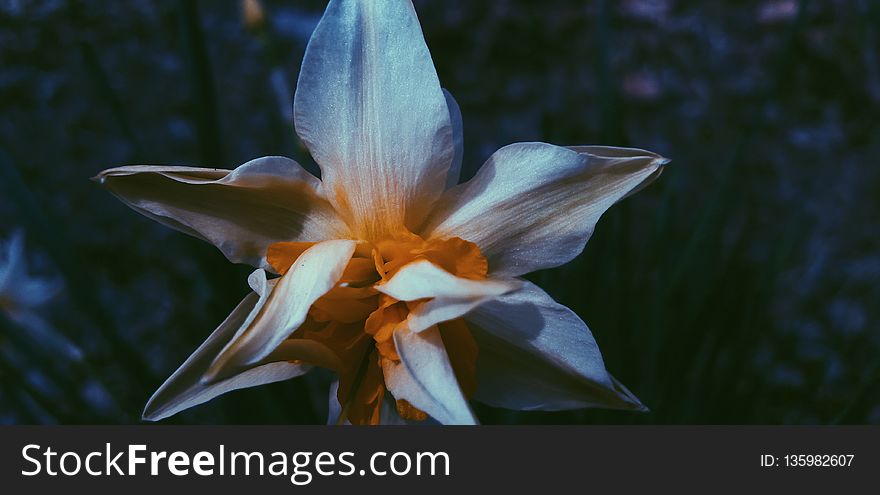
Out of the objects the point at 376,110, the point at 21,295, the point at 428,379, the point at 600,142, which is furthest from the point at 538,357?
the point at 21,295

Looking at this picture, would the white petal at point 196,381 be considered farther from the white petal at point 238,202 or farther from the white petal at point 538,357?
the white petal at point 538,357

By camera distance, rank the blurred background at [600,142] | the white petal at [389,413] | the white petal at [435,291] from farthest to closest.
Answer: the blurred background at [600,142]
the white petal at [389,413]
the white petal at [435,291]

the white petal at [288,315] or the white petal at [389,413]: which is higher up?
the white petal at [288,315]

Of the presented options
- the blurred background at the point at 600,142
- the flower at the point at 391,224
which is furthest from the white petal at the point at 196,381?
the blurred background at the point at 600,142

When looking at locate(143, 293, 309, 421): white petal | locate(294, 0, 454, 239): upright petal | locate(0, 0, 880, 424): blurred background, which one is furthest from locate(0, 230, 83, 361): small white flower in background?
locate(294, 0, 454, 239): upright petal

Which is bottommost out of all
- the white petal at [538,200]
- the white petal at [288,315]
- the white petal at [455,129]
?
the white petal at [288,315]

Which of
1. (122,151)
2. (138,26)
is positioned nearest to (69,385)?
(122,151)

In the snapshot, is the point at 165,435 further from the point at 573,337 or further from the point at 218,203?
the point at 573,337
